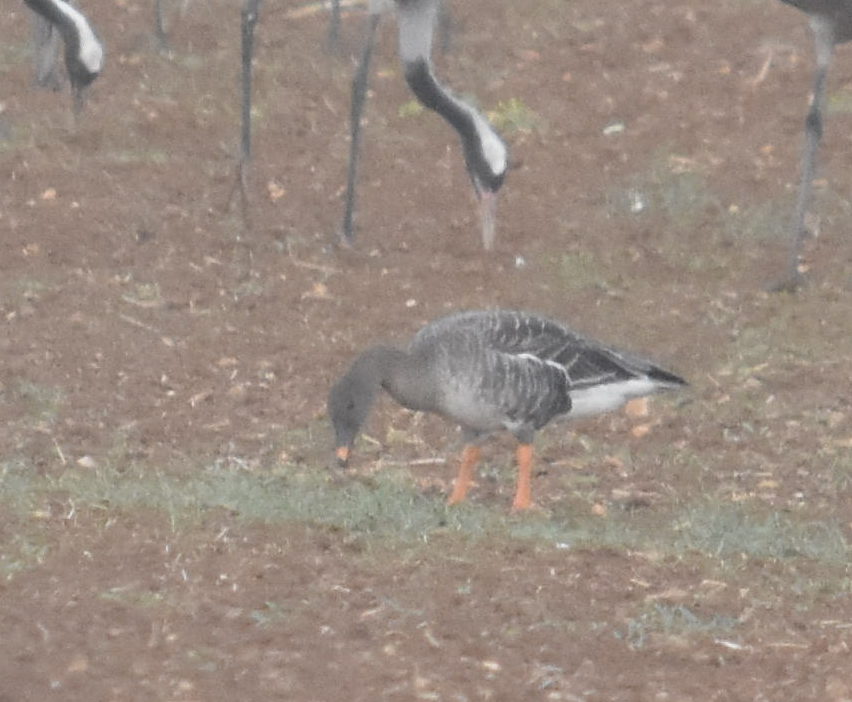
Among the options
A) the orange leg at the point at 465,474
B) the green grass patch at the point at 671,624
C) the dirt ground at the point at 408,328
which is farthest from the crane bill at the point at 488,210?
the green grass patch at the point at 671,624

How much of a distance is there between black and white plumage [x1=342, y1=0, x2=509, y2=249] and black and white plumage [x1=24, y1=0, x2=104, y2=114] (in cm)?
143

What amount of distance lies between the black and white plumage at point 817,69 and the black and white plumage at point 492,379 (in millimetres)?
2620

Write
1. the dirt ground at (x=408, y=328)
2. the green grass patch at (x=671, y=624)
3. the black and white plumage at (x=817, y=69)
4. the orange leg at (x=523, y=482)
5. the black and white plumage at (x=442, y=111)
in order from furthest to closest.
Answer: the black and white plumage at (x=817, y=69)
the black and white plumage at (x=442, y=111)
the orange leg at (x=523, y=482)
the green grass patch at (x=671, y=624)
the dirt ground at (x=408, y=328)

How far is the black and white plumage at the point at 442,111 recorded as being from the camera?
8258 mm

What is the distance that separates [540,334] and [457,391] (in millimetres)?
494

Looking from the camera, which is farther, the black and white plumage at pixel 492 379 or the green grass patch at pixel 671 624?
the black and white plumage at pixel 492 379

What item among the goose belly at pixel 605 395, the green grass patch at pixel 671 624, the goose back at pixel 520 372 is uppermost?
the goose back at pixel 520 372

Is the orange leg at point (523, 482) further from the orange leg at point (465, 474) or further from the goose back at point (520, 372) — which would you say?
the orange leg at point (465, 474)

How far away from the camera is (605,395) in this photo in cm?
644

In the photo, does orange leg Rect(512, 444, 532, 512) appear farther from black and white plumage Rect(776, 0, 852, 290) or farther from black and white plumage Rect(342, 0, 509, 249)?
black and white plumage Rect(776, 0, 852, 290)

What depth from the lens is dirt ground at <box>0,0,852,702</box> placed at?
464cm

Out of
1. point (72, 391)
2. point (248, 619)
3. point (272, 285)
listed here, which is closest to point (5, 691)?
point (248, 619)

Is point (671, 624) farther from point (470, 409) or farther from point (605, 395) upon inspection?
point (605, 395)

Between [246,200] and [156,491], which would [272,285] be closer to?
[246,200]
